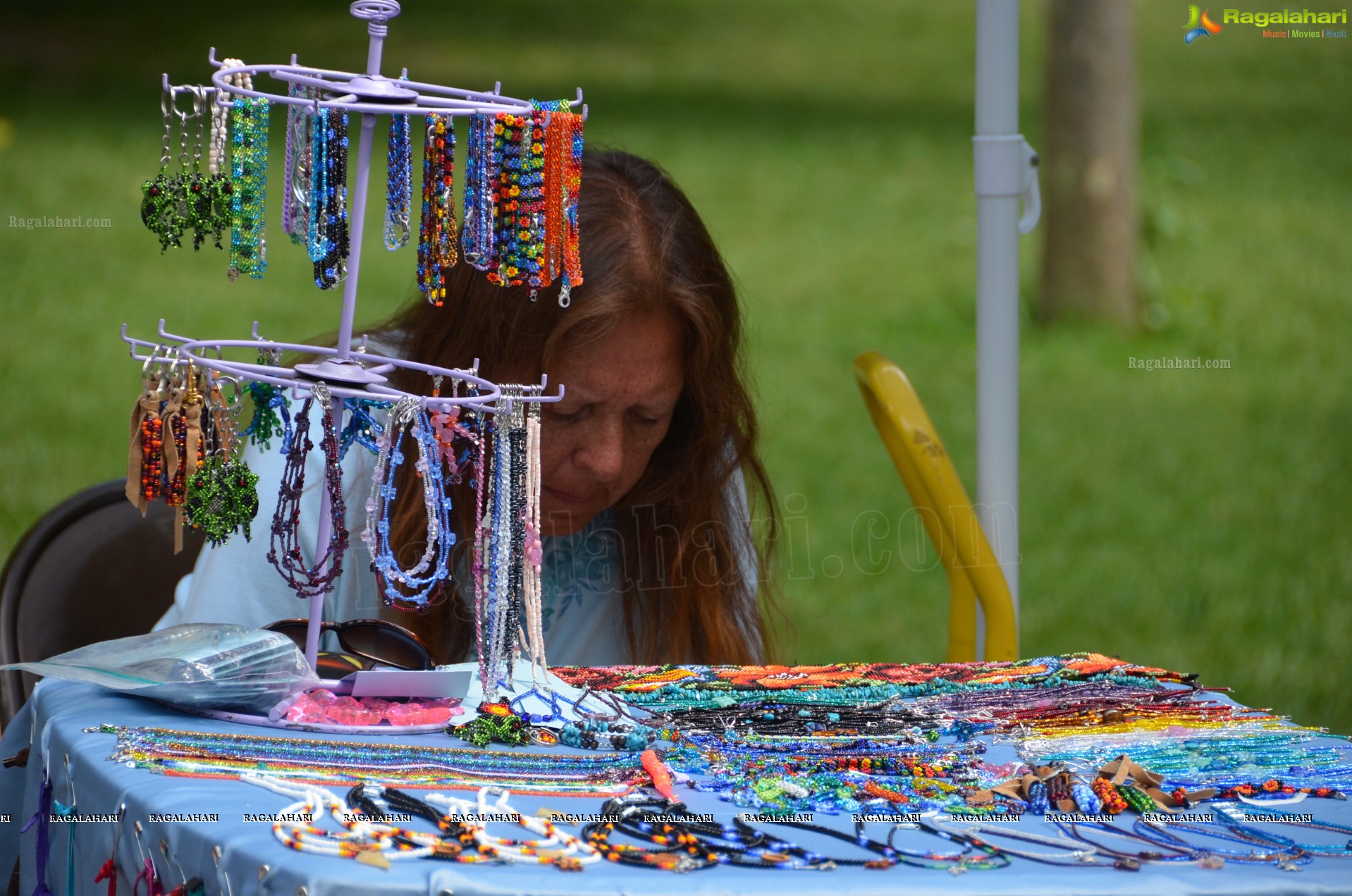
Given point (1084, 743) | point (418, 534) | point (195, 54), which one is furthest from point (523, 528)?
point (195, 54)

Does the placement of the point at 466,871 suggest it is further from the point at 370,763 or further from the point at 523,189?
the point at 523,189

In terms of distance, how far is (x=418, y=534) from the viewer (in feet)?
6.66

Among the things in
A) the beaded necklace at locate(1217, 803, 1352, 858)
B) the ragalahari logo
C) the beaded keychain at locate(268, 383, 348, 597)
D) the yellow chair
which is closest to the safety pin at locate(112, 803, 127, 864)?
the beaded keychain at locate(268, 383, 348, 597)

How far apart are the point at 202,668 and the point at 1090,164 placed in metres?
6.29

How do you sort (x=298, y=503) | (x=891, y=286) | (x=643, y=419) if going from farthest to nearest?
(x=891, y=286)
(x=643, y=419)
(x=298, y=503)

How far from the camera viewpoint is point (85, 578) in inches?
94.2

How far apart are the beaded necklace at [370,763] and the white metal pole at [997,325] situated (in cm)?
109

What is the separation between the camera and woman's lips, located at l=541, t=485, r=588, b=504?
207 centimetres

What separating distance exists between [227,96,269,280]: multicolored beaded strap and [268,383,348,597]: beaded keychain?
0.54ft

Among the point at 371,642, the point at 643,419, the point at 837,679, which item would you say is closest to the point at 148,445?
the point at 371,642

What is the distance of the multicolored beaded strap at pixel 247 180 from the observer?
142 centimetres

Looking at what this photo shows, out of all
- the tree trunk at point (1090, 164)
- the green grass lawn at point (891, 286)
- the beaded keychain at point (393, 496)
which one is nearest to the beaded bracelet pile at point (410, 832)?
the beaded keychain at point (393, 496)

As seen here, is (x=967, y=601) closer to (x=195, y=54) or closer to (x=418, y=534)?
(x=418, y=534)

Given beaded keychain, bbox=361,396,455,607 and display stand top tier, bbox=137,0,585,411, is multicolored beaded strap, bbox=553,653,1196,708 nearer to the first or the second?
beaded keychain, bbox=361,396,455,607
